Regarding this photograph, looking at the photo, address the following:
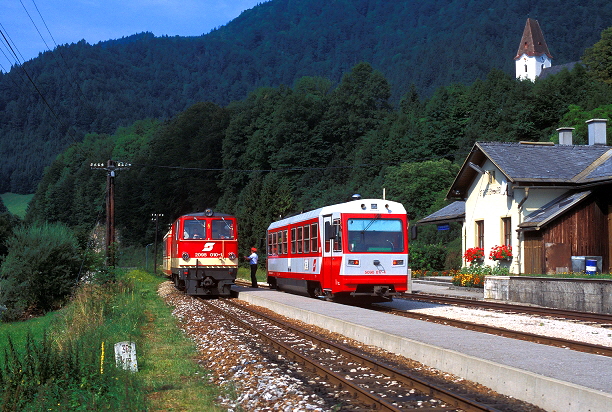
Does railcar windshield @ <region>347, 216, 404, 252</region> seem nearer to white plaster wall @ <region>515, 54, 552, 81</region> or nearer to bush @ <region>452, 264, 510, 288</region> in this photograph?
bush @ <region>452, 264, 510, 288</region>

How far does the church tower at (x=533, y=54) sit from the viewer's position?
148 m

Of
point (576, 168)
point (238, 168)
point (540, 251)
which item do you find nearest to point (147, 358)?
point (540, 251)

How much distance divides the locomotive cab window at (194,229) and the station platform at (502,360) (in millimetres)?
11868

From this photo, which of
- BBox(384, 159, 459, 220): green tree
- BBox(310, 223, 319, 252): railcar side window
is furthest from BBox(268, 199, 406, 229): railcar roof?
BBox(384, 159, 459, 220): green tree

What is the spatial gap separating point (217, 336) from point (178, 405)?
6031 mm

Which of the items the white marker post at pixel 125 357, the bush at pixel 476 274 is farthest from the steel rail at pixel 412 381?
the bush at pixel 476 274

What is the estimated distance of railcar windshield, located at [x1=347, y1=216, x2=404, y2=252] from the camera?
19.3m

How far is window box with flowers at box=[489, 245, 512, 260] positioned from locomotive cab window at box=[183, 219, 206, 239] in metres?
12.5

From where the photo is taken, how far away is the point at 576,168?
91.4 feet

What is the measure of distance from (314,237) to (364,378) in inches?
490

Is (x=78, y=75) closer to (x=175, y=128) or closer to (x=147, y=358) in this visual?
(x=175, y=128)

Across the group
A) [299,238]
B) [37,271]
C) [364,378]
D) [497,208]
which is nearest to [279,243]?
[299,238]

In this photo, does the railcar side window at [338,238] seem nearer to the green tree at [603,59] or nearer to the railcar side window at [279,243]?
the railcar side window at [279,243]

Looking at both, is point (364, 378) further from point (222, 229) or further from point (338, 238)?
point (222, 229)
